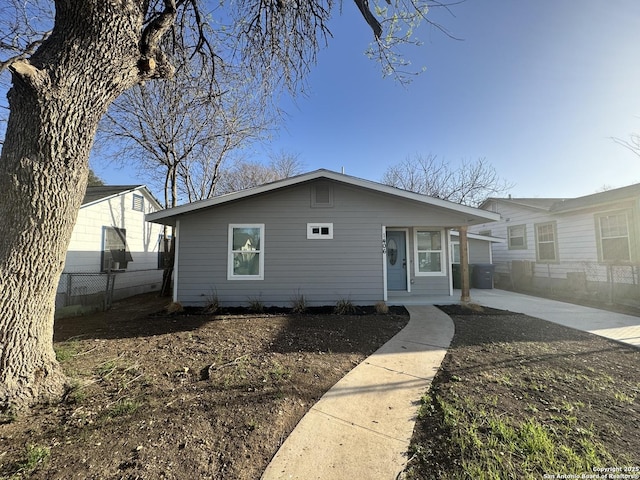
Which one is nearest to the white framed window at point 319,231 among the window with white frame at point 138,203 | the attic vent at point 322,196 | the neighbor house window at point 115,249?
the attic vent at point 322,196

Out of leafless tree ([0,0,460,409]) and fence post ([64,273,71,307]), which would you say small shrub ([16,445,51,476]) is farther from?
fence post ([64,273,71,307])

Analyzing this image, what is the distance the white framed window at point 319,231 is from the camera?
7.70m

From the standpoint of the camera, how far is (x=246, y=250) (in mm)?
7715

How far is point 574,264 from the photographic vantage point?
10.2m

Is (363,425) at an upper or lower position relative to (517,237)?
lower

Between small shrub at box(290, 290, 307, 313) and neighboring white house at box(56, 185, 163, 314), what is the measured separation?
5.41m

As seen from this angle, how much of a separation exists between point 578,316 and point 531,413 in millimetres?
5711

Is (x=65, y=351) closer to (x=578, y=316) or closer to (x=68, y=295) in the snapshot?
(x=68, y=295)

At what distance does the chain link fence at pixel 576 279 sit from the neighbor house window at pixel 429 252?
197 inches

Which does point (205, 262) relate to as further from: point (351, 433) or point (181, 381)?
point (351, 433)

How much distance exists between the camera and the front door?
9055 millimetres

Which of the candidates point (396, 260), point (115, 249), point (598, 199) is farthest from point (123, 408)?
point (598, 199)

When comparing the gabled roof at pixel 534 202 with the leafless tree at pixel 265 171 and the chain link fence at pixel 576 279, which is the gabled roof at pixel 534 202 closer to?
the chain link fence at pixel 576 279

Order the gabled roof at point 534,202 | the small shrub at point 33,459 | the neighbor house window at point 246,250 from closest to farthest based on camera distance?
the small shrub at point 33,459
the neighbor house window at point 246,250
the gabled roof at point 534,202
